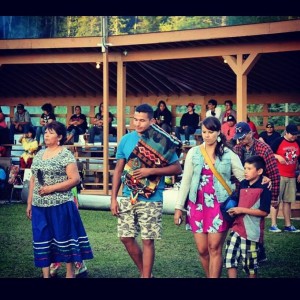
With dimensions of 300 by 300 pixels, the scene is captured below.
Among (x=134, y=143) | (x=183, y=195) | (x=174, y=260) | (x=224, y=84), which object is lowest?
(x=174, y=260)

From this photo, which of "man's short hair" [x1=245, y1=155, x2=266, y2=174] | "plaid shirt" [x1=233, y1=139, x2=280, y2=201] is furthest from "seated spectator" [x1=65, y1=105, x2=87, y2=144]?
"man's short hair" [x1=245, y1=155, x2=266, y2=174]

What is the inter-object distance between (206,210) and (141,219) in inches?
27.2

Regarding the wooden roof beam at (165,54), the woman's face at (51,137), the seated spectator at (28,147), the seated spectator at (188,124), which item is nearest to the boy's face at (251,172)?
the woman's face at (51,137)

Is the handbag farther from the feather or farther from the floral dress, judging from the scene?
the feather

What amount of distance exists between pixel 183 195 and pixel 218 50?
317 inches

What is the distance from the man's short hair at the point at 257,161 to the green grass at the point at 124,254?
1565 millimetres

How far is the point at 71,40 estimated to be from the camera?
53.5ft

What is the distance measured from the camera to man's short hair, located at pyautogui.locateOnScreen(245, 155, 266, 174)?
24.4ft

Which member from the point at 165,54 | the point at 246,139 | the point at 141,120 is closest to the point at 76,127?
the point at 165,54

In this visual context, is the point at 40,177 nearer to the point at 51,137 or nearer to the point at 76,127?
the point at 51,137

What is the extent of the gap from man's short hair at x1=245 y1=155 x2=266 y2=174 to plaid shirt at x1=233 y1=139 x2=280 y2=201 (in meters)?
0.54
